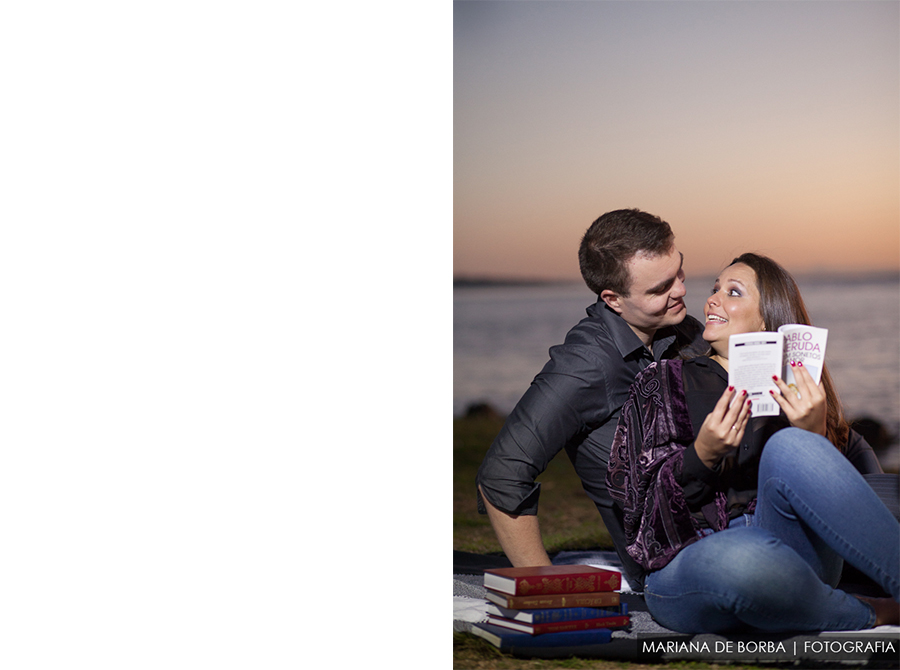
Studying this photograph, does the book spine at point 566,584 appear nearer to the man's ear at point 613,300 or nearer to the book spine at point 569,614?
the book spine at point 569,614

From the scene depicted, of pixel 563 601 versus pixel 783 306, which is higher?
pixel 783 306

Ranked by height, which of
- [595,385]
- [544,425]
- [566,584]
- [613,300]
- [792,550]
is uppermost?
[613,300]

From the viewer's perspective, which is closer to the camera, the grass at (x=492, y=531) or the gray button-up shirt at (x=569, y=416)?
the grass at (x=492, y=531)

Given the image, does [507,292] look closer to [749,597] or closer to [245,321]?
[245,321]

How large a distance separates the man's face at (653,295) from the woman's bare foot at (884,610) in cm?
92

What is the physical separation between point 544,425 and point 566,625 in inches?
21.3

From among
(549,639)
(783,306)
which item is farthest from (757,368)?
(549,639)

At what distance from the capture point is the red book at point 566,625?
7.45 ft

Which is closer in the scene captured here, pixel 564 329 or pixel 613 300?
pixel 613 300

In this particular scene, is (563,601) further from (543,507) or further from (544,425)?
(543,507)

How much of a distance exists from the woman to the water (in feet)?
3.61

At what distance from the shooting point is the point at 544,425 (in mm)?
2469

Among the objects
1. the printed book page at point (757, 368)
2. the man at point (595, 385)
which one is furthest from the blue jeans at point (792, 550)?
the man at point (595, 385)

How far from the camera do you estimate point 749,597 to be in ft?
6.86
